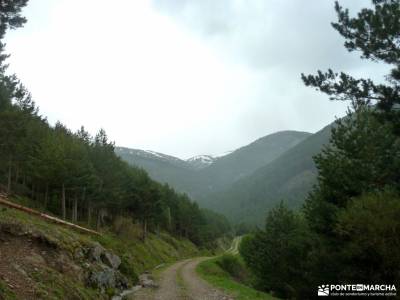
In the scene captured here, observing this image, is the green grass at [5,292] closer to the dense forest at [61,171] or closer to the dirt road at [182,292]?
the dirt road at [182,292]

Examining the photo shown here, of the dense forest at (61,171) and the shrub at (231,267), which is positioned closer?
the dense forest at (61,171)

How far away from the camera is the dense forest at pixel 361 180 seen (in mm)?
14594

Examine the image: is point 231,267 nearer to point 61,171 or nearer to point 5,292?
point 61,171

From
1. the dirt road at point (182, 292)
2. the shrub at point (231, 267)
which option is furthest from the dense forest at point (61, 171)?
the dirt road at point (182, 292)

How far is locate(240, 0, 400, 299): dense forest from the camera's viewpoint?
47.9 ft

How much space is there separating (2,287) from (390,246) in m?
12.9

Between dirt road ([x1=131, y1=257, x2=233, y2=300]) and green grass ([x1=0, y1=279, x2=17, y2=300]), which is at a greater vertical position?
green grass ([x1=0, y1=279, x2=17, y2=300])

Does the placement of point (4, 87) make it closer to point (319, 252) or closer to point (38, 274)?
point (38, 274)

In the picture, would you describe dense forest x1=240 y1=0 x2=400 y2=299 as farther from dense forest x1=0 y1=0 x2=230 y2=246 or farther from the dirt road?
dense forest x1=0 y1=0 x2=230 y2=246

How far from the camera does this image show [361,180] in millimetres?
23172

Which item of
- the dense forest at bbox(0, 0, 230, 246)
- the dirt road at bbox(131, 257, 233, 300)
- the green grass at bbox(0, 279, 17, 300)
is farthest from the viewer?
the dense forest at bbox(0, 0, 230, 246)

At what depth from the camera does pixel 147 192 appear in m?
64.2

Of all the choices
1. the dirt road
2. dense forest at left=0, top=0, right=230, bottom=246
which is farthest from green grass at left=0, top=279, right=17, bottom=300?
dense forest at left=0, top=0, right=230, bottom=246

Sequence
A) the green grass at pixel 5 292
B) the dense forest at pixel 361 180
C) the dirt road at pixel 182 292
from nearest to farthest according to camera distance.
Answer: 1. the green grass at pixel 5 292
2. the dense forest at pixel 361 180
3. the dirt road at pixel 182 292
